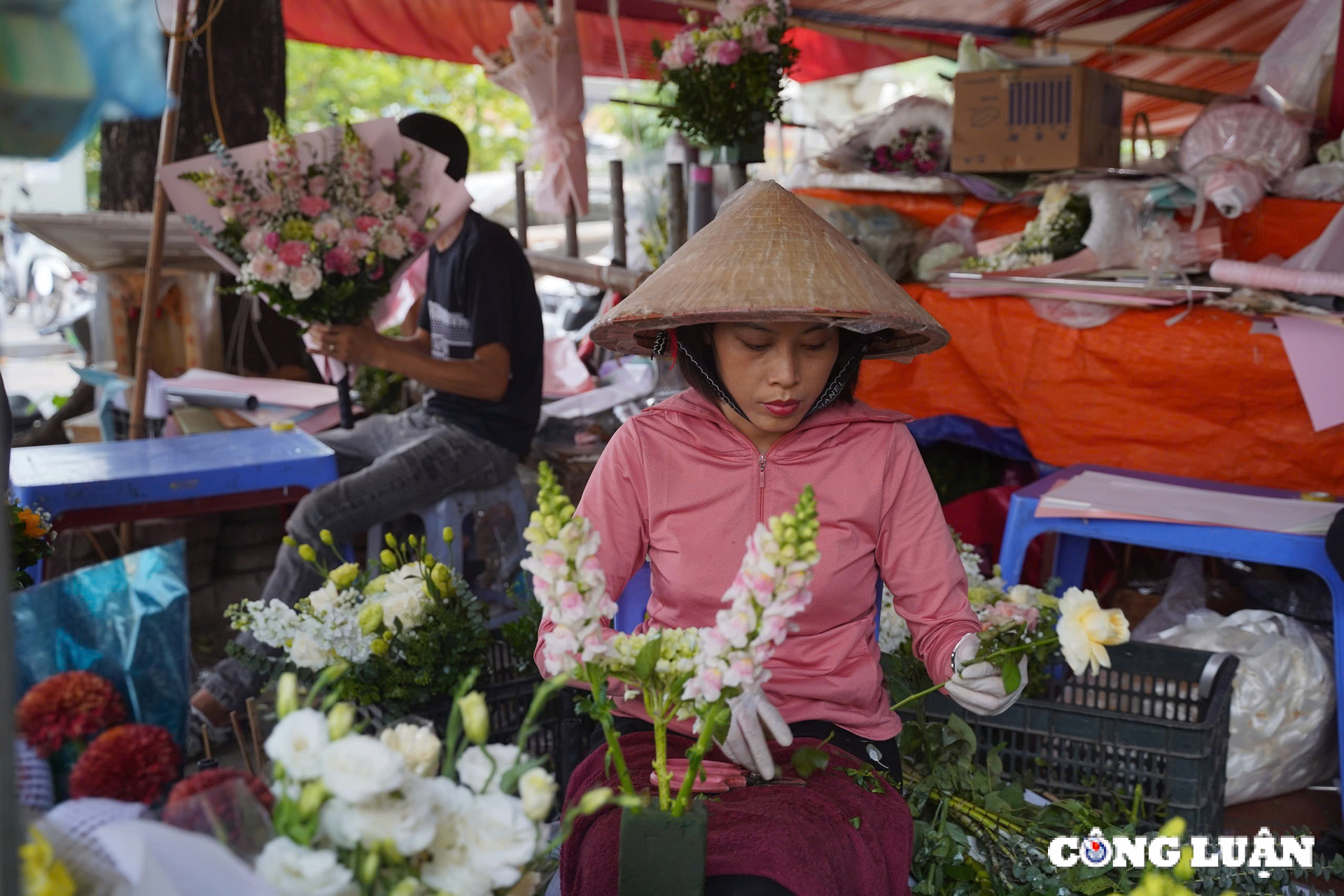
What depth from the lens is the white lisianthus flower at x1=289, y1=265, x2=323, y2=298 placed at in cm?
309

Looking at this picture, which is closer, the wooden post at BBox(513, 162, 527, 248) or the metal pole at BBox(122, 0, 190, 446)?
the metal pole at BBox(122, 0, 190, 446)

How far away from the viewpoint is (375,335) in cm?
334

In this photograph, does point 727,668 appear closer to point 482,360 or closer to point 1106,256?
point 482,360

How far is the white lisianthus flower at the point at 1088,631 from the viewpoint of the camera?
147cm

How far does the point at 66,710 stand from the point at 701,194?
11.6ft

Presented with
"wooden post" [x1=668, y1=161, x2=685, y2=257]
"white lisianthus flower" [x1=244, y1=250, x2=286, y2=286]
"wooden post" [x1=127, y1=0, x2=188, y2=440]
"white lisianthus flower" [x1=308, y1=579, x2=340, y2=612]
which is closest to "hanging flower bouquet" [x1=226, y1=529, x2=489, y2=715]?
"white lisianthus flower" [x1=308, y1=579, x2=340, y2=612]

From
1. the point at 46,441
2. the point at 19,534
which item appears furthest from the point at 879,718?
the point at 46,441

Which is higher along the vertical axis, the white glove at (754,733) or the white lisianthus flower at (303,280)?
the white lisianthus flower at (303,280)

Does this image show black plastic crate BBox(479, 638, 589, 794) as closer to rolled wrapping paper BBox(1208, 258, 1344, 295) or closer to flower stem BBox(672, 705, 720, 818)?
flower stem BBox(672, 705, 720, 818)

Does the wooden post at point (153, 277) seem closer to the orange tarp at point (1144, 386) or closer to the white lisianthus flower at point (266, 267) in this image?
the white lisianthus flower at point (266, 267)

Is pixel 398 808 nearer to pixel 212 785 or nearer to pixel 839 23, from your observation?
pixel 212 785

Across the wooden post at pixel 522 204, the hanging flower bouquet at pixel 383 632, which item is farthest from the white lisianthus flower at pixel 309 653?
the wooden post at pixel 522 204

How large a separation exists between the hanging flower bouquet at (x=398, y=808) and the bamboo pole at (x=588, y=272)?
3.27 metres

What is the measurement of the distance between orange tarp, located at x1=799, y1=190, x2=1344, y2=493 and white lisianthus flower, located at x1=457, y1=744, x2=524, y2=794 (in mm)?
2948
